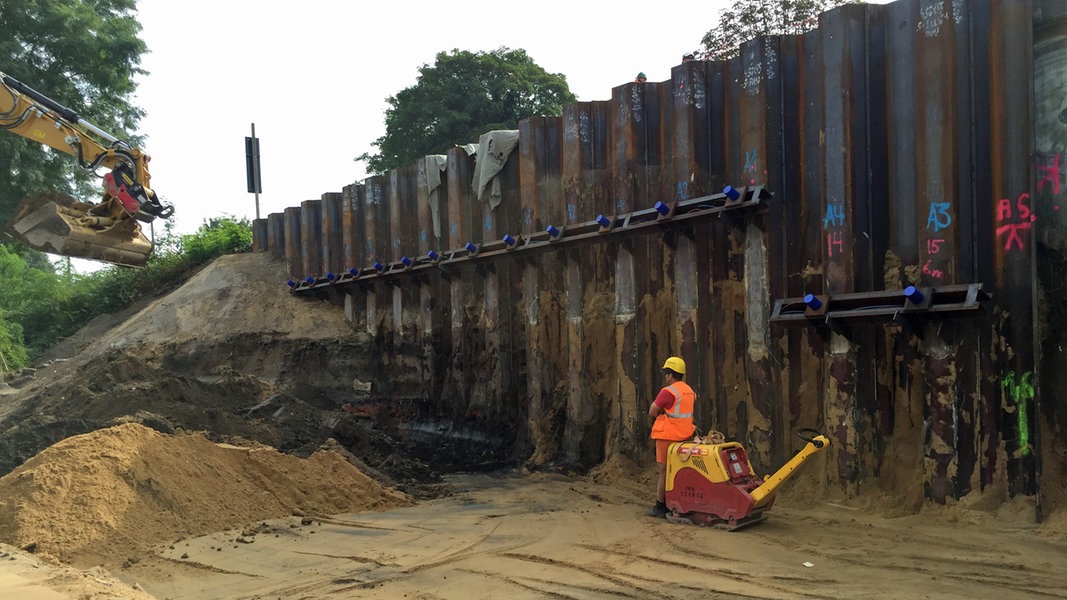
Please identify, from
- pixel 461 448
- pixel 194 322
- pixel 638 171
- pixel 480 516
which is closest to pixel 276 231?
pixel 194 322

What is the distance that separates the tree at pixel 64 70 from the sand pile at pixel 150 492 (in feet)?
62.2

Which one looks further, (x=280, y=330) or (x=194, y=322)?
(x=194, y=322)

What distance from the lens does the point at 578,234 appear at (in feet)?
35.7

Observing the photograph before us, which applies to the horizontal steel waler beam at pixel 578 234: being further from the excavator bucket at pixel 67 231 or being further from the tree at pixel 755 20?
the tree at pixel 755 20

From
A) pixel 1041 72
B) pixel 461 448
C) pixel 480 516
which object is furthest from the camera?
pixel 461 448

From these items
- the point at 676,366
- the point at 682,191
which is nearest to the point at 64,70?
the point at 682,191

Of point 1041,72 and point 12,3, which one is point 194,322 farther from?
point 1041,72

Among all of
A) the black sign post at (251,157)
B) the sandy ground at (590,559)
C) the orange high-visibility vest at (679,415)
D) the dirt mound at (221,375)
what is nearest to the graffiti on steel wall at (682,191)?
the orange high-visibility vest at (679,415)

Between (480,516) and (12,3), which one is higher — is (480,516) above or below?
below

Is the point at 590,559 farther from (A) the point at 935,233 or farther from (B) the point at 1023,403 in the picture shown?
(A) the point at 935,233

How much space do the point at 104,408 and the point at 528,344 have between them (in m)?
6.19

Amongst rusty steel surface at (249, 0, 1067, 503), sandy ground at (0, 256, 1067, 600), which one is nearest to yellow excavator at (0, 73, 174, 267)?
sandy ground at (0, 256, 1067, 600)

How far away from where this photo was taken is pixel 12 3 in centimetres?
2434

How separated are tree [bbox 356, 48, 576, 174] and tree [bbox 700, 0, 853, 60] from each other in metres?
12.8
